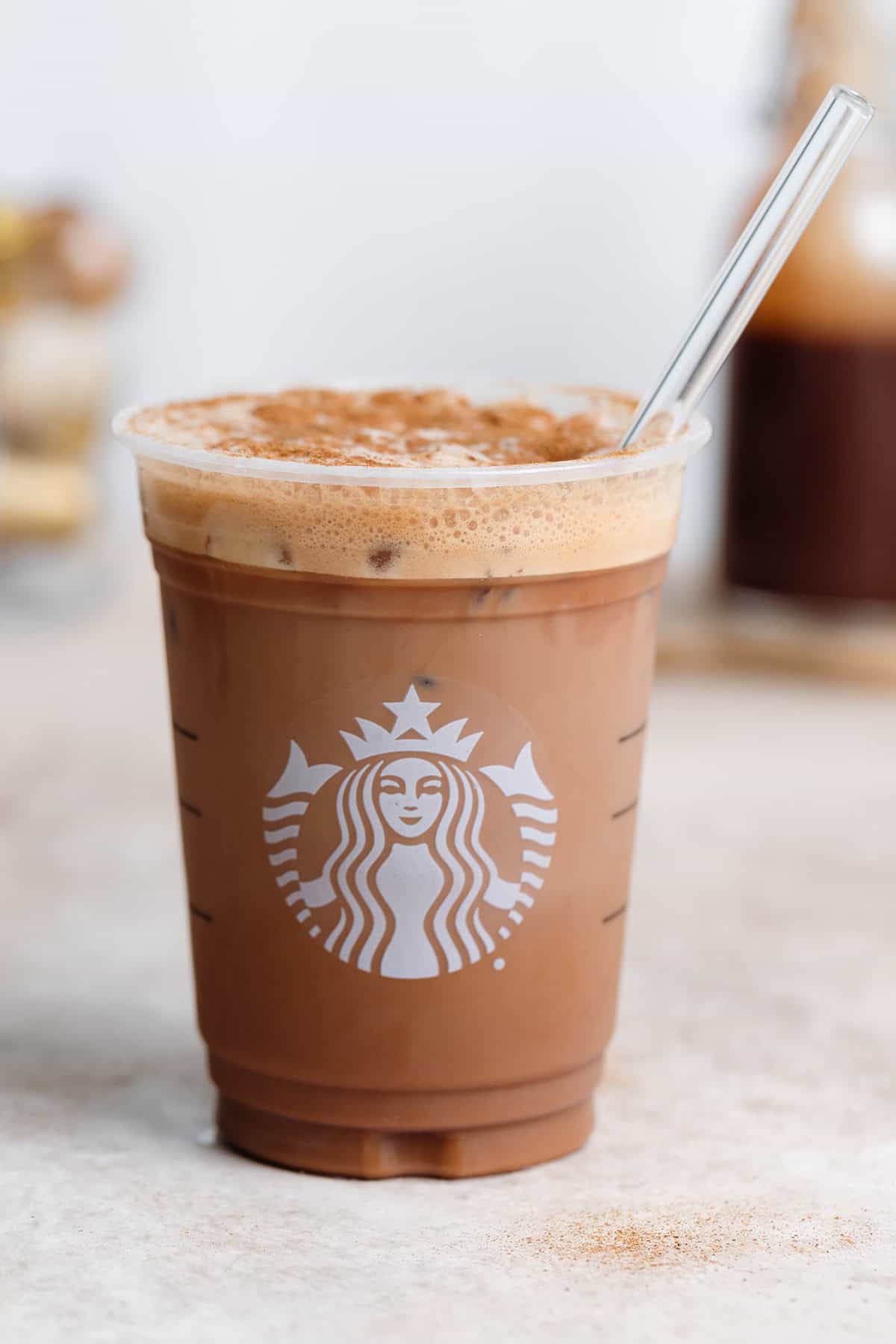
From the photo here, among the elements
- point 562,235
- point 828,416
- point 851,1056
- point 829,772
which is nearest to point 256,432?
point 851,1056

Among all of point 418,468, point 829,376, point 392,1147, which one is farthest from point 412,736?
point 829,376

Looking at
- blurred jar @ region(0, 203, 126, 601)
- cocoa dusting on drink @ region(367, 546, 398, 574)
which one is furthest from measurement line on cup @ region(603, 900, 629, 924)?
blurred jar @ region(0, 203, 126, 601)

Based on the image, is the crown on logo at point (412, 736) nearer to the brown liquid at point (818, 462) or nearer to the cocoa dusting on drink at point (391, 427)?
the cocoa dusting on drink at point (391, 427)

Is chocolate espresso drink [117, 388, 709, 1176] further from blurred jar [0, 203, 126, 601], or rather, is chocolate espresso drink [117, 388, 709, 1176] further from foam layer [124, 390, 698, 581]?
blurred jar [0, 203, 126, 601]

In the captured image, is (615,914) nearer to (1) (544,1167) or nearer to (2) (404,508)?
(1) (544,1167)

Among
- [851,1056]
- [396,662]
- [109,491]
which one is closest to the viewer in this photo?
[396,662]

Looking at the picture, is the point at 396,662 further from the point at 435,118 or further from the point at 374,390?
the point at 435,118

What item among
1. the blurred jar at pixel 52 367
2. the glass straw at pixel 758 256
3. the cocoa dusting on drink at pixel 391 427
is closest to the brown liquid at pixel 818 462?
the blurred jar at pixel 52 367
